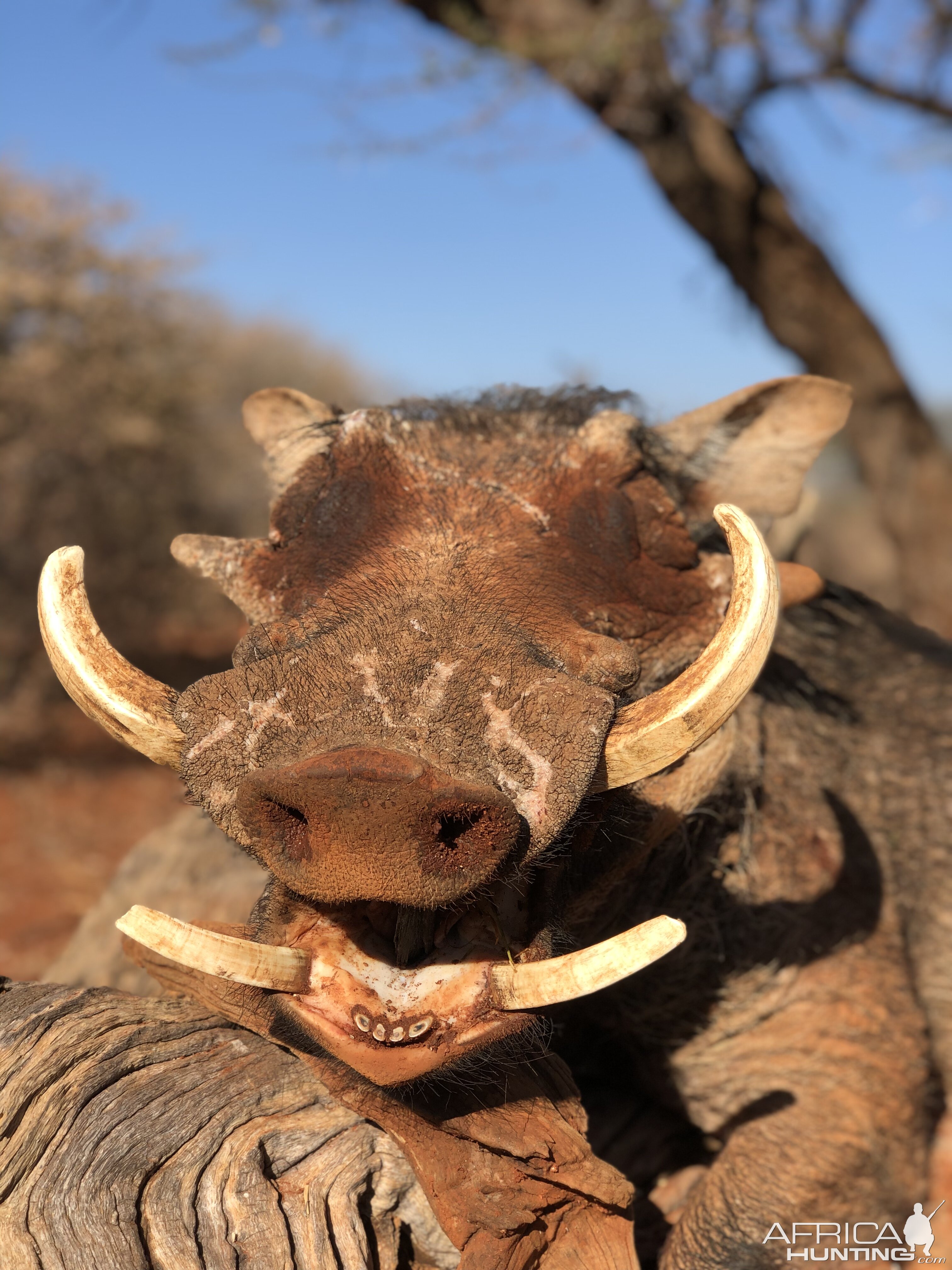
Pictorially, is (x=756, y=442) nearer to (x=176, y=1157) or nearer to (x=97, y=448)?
(x=176, y=1157)

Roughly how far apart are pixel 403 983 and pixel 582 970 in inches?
11.2

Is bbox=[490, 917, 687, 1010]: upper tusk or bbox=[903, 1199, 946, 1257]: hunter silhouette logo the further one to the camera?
bbox=[903, 1199, 946, 1257]: hunter silhouette logo

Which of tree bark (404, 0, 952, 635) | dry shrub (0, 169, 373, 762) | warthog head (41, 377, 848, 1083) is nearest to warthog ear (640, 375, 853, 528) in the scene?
warthog head (41, 377, 848, 1083)

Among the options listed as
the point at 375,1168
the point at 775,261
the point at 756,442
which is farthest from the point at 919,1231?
the point at 775,261

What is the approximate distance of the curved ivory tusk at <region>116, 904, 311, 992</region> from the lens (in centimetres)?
156

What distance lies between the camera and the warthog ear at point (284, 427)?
108 inches

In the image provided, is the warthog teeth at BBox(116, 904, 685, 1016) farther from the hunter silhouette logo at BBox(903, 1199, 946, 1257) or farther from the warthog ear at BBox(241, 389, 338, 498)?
Result: the hunter silhouette logo at BBox(903, 1199, 946, 1257)

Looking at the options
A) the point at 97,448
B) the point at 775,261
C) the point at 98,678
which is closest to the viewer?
the point at 98,678

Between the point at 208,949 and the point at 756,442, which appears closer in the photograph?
the point at 208,949

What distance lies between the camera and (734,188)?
793 centimetres

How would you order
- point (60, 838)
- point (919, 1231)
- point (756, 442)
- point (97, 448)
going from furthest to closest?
1. point (97, 448)
2. point (60, 838)
3. point (756, 442)
4. point (919, 1231)

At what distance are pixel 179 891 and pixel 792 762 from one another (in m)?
2.10

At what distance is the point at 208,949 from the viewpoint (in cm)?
157

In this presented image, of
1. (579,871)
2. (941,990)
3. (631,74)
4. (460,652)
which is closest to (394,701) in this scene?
(460,652)
